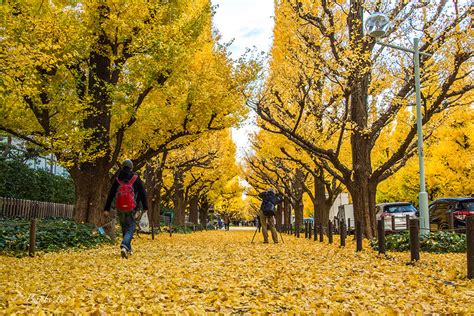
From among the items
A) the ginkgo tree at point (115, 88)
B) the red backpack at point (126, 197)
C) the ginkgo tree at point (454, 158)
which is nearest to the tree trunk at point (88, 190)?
the ginkgo tree at point (115, 88)

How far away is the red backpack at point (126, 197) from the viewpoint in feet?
26.1

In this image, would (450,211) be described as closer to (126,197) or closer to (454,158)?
(126,197)

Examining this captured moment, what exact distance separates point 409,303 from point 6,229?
8564 mm

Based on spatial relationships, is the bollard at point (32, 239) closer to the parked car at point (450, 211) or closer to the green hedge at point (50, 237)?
the green hedge at point (50, 237)

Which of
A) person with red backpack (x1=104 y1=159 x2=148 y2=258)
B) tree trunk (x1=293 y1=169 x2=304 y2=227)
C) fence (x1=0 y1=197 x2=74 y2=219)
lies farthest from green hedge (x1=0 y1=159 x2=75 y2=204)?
tree trunk (x1=293 y1=169 x2=304 y2=227)

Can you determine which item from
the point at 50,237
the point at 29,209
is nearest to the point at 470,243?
the point at 50,237

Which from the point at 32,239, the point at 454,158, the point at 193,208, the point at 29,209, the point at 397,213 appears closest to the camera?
the point at 32,239

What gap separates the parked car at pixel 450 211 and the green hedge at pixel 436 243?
248cm

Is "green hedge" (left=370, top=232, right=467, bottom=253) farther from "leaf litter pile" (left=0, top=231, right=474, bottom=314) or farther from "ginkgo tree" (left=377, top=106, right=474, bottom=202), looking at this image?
"ginkgo tree" (left=377, top=106, right=474, bottom=202)

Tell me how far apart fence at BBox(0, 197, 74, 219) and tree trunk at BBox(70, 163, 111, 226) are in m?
5.08

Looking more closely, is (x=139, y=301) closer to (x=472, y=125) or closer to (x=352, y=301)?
(x=352, y=301)

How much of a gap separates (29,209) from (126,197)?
40.5 feet

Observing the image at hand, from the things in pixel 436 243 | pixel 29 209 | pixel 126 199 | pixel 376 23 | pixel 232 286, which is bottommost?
pixel 232 286

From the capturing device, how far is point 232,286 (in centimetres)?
500
